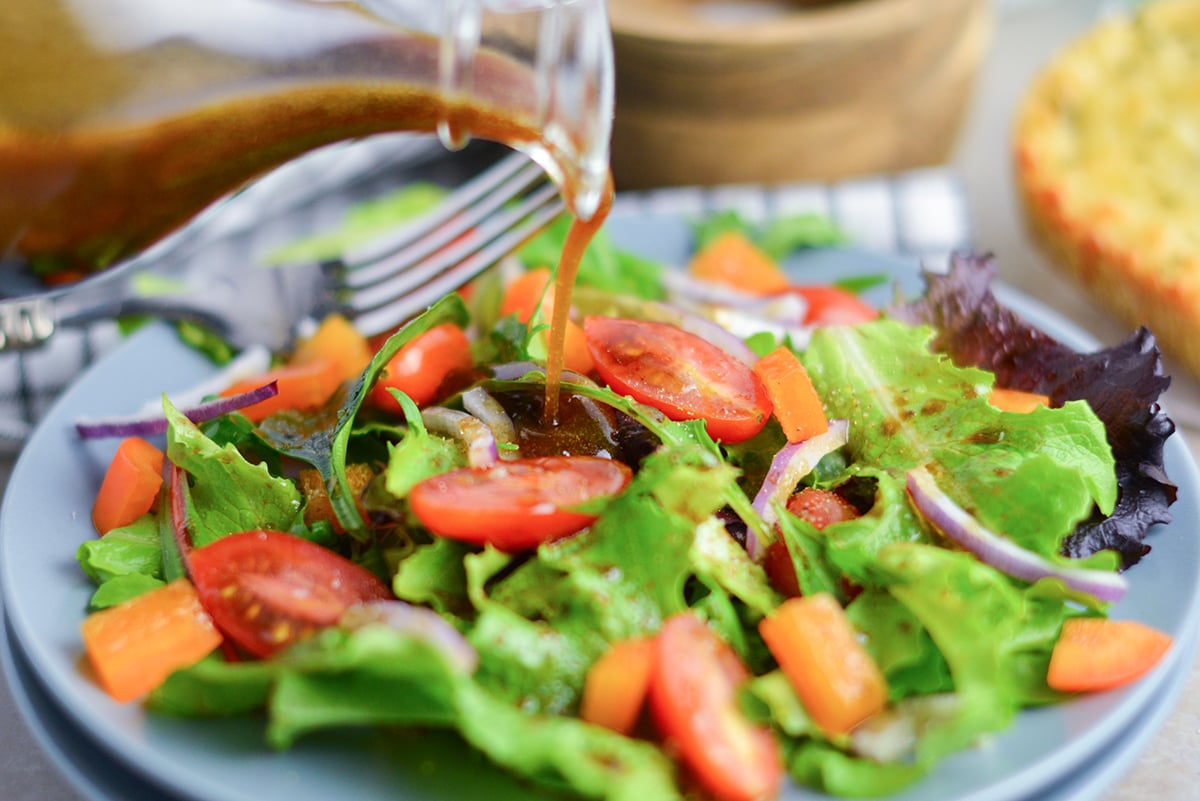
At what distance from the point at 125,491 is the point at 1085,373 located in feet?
5.66

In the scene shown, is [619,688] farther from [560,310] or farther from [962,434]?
[962,434]

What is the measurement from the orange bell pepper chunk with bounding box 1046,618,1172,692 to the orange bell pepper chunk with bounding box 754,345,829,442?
1.68 feet

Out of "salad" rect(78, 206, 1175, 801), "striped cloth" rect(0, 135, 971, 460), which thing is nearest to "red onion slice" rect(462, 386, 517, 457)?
"salad" rect(78, 206, 1175, 801)

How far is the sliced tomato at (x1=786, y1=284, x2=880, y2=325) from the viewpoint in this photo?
7.84ft

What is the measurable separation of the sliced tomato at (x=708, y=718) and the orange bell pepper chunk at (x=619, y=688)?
17mm

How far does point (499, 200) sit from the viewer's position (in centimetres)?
239

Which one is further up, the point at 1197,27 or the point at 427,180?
the point at 1197,27

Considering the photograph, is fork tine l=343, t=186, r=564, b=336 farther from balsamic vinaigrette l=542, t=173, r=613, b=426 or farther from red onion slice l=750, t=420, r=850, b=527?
red onion slice l=750, t=420, r=850, b=527

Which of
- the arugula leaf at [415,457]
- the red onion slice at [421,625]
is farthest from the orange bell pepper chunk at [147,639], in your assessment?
the arugula leaf at [415,457]

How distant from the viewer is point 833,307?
8.00ft

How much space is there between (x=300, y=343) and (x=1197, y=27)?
9.24 ft

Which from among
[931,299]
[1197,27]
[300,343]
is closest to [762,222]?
[931,299]

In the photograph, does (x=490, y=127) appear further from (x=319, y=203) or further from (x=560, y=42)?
(x=319, y=203)

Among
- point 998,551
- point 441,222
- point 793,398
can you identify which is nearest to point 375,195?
point 441,222
